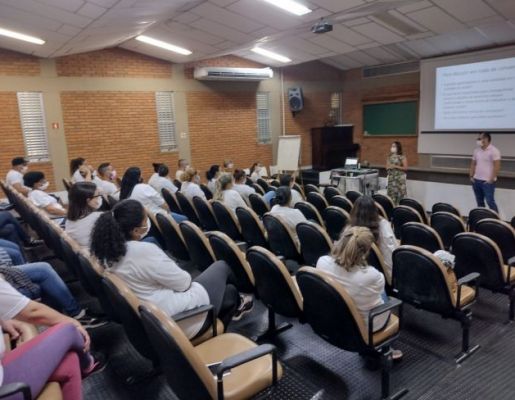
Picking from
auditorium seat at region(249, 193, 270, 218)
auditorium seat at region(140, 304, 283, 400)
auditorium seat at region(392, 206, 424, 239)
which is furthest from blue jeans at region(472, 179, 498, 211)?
auditorium seat at region(140, 304, 283, 400)

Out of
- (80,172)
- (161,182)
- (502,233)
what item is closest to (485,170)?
(502,233)

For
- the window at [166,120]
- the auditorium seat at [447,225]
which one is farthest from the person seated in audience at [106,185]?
the auditorium seat at [447,225]

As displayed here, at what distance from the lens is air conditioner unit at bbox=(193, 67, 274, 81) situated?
31.5 ft

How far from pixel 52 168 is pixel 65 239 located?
19.9 feet

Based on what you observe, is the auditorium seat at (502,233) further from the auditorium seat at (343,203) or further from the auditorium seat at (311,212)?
the auditorium seat at (343,203)

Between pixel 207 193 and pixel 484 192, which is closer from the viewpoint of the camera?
pixel 484 192

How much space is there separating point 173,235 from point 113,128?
5953 millimetres

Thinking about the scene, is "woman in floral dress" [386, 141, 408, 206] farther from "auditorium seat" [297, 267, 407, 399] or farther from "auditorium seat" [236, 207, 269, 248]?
"auditorium seat" [297, 267, 407, 399]

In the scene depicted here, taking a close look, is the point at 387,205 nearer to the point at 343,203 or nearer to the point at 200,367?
the point at 343,203

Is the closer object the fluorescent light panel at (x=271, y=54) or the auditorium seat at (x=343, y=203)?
the auditorium seat at (x=343, y=203)

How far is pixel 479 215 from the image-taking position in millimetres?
4199

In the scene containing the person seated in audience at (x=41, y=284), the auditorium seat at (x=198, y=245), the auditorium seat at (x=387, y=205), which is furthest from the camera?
the auditorium seat at (x=387, y=205)

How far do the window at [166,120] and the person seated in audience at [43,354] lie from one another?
8.12m

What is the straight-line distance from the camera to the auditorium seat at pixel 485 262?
2.82 metres
